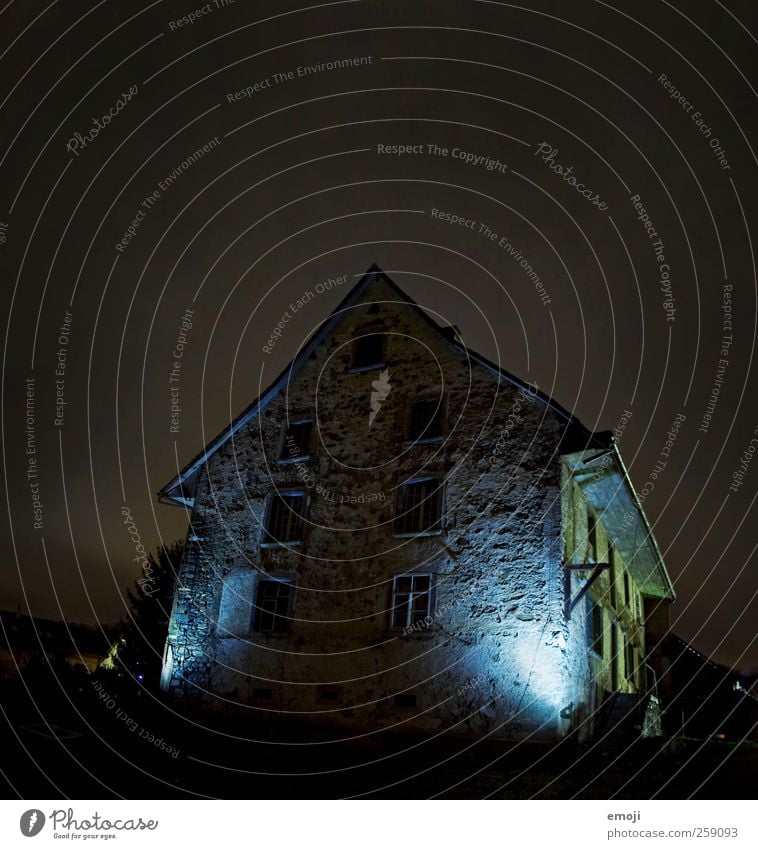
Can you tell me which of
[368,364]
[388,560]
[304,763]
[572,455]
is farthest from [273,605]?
[572,455]

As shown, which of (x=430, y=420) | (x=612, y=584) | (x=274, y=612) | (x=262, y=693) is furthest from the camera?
(x=612, y=584)

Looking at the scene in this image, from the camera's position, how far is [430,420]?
58.7 ft

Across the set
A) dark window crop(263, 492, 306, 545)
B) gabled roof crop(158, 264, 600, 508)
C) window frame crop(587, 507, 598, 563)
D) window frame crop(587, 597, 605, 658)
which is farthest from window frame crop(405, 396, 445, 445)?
window frame crop(587, 597, 605, 658)

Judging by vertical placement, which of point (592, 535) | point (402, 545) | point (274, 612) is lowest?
point (274, 612)

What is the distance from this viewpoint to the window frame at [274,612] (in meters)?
17.3

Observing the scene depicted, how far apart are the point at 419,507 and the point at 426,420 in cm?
250

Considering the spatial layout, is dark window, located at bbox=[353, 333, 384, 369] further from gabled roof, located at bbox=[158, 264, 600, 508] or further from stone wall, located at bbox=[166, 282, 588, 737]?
gabled roof, located at bbox=[158, 264, 600, 508]

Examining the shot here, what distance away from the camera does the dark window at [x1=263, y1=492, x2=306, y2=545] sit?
18359 mm

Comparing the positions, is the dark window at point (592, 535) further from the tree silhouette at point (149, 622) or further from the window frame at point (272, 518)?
the tree silhouette at point (149, 622)

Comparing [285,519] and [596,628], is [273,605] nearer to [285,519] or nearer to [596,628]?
[285,519]

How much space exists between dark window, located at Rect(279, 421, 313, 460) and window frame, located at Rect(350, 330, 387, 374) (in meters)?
2.18
